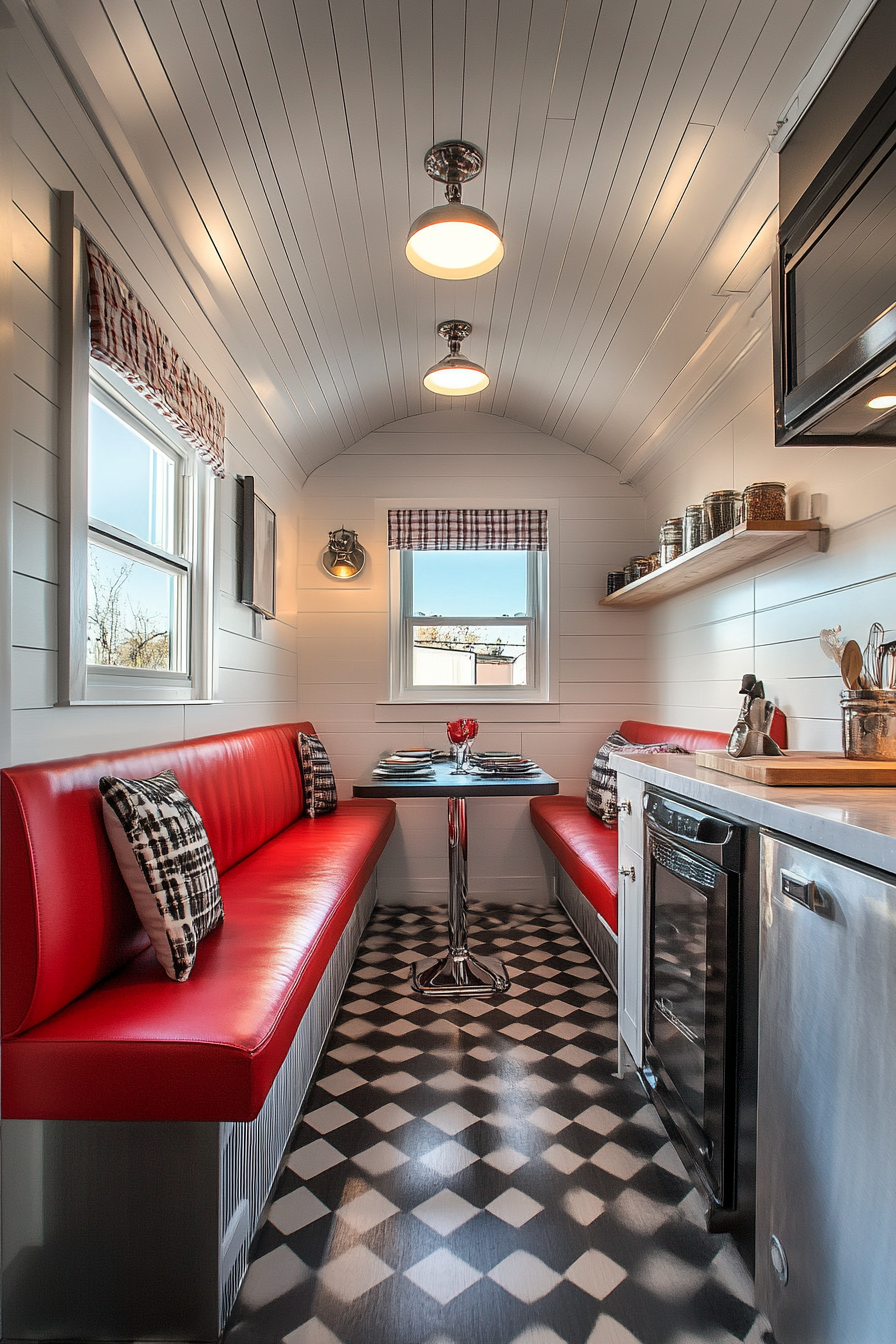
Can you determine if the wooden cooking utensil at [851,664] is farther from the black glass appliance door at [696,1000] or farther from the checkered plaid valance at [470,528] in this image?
the checkered plaid valance at [470,528]

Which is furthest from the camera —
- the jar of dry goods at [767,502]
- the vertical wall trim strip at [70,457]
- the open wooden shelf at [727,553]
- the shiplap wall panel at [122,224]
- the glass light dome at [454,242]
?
the jar of dry goods at [767,502]

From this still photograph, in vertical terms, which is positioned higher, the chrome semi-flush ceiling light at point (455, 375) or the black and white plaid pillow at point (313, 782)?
the chrome semi-flush ceiling light at point (455, 375)

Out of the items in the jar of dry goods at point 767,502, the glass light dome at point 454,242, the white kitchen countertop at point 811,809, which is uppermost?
the glass light dome at point 454,242

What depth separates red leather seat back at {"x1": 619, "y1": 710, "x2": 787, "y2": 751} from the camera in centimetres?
261

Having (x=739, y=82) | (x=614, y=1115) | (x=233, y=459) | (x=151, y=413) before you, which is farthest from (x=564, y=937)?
(x=739, y=82)

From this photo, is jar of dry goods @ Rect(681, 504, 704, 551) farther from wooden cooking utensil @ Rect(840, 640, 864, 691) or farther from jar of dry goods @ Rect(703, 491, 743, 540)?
wooden cooking utensil @ Rect(840, 640, 864, 691)

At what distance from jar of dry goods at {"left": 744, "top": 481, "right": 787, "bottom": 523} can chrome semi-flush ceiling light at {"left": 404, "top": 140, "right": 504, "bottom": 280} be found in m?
1.08

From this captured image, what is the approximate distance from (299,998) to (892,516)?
6.07ft

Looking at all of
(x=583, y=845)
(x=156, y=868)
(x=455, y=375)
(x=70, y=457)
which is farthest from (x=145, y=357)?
(x=583, y=845)

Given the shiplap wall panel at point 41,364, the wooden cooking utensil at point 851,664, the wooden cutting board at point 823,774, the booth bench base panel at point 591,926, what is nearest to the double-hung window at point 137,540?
the shiplap wall panel at point 41,364

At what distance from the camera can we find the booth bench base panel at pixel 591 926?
2910 millimetres

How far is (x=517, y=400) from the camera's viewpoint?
4.33m

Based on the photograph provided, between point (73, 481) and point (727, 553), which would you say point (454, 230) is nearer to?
point (73, 481)

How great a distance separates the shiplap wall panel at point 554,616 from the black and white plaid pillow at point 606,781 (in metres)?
0.37
